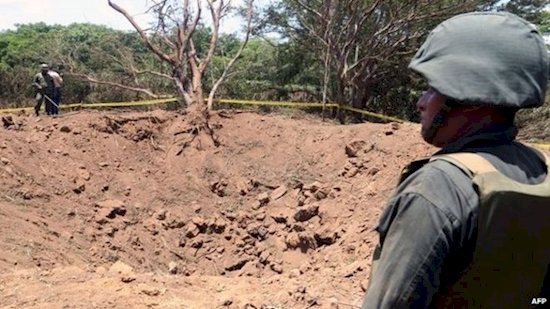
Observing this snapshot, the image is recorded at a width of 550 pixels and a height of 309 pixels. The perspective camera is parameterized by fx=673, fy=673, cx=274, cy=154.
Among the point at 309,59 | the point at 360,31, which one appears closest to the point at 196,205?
the point at 360,31

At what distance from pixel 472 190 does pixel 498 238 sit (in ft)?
0.39

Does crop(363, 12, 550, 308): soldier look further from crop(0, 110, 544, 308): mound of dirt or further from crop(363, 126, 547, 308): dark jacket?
crop(0, 110, 544, 308): mound of dirt

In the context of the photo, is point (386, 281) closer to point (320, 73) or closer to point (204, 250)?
point (204, 250)

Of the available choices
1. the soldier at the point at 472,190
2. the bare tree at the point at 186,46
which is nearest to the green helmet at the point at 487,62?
the soldier at the point at 472,190

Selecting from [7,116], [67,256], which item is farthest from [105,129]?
[67,256]

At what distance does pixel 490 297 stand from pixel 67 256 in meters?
6.71

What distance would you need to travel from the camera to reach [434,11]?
17.6 metres

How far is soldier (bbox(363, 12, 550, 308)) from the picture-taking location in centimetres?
129

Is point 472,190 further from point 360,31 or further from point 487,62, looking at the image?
point 360,31

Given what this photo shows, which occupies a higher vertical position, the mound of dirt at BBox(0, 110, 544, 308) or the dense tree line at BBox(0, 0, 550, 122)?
the dense tree line at BBox(0, 0, 550, 122)

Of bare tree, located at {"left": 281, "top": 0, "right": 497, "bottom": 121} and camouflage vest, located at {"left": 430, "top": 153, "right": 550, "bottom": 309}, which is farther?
bare tree, located at {"left": 281, "top": 0, "right": 497, "bottom": 121}

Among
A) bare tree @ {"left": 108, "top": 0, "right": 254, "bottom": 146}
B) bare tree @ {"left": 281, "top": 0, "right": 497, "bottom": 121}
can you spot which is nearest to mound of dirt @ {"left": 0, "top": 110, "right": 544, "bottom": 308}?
bare tree @ {"left": 108, "top": 0, "right": 254, "bottom": 146}

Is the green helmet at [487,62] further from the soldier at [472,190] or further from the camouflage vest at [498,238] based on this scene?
the camouflage vest at [498,238]

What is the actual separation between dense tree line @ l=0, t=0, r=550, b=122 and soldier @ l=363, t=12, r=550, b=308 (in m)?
12.2
